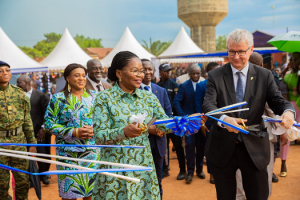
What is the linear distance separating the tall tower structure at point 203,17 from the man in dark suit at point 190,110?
59.8 m

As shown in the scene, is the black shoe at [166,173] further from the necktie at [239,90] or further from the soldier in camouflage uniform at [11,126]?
the necktie at [239,90]

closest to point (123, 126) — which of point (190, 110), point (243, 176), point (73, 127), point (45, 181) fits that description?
point (243, 176)

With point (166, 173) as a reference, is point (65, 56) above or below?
above

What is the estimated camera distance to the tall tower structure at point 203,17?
6456 centimetres

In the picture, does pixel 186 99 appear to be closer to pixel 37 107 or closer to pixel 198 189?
pixel 198 189

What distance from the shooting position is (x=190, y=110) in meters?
6.95

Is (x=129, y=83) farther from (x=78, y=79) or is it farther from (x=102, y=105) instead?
(x=78, y=79)

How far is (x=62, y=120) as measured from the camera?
4.36m

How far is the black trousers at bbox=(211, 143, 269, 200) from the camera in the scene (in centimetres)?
320

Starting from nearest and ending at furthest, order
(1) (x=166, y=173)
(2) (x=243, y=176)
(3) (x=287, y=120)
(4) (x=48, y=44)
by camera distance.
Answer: (3) (x=287, y=120) → (2) (x=243, y=176) → (1) (x=166, y=173) → (4) (x=48, y=44)

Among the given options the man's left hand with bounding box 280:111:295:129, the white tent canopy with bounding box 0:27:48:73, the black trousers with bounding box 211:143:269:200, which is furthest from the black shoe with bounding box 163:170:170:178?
the white tent canopy with bounding box 0:27:48:73

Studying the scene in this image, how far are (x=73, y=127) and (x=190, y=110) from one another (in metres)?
3.21

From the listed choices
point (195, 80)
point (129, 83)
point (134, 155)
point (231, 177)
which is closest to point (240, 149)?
point (231, 177)

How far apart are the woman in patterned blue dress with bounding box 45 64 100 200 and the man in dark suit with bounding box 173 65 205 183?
278 centimetres
